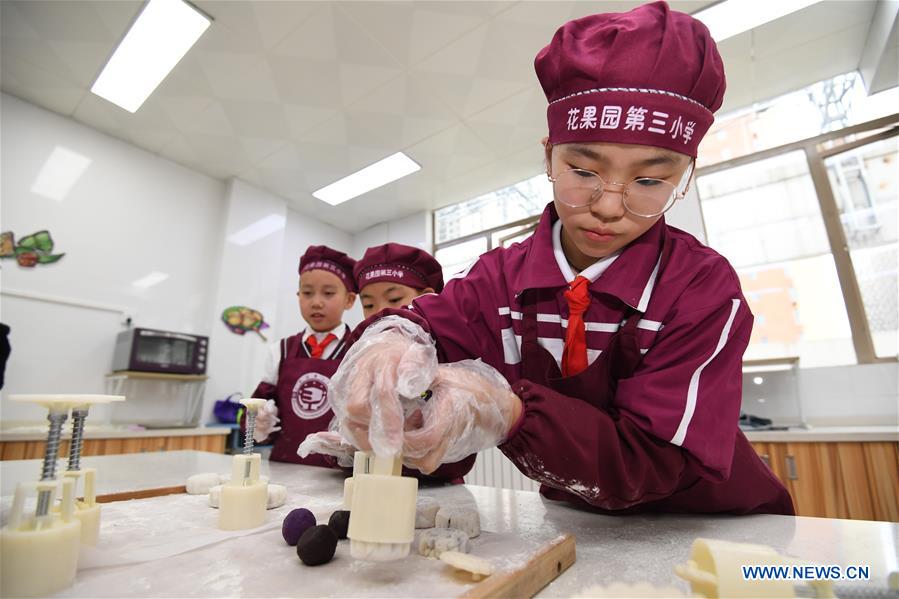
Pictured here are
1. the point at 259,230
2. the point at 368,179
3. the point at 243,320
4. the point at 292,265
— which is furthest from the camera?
the point at 292,265

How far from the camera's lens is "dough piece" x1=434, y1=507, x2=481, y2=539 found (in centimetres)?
67

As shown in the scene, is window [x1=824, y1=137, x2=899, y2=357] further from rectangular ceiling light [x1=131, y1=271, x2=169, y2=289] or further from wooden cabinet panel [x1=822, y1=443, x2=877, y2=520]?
rectangular ceiling light [x1=131, y1=271, x2=169, y2=289]

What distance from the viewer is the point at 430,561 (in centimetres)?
56

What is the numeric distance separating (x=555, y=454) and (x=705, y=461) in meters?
0.21

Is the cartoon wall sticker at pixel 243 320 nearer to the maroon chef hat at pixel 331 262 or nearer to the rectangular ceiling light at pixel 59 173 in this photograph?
the rectangular ceiling light at pixel 59 173

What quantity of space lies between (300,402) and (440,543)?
136 centimetres

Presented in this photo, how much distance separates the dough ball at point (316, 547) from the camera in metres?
0.54

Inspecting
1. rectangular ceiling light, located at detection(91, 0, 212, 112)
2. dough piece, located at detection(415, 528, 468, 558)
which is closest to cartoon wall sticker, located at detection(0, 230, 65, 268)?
rectangular ceiling light, located at detection(91, 0, 212, 112)

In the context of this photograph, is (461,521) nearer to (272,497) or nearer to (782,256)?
(272,497)

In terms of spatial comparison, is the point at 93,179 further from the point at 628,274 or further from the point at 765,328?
the point at 765,328

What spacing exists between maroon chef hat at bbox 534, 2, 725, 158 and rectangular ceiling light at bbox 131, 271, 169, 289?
4446 mm

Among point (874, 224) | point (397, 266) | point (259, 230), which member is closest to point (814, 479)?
point (874, 224)

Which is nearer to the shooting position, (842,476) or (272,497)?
(272,497)

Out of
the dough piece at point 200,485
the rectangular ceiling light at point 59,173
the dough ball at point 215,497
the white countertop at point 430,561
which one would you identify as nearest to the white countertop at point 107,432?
the rectangular ceiling light at point 59,173
